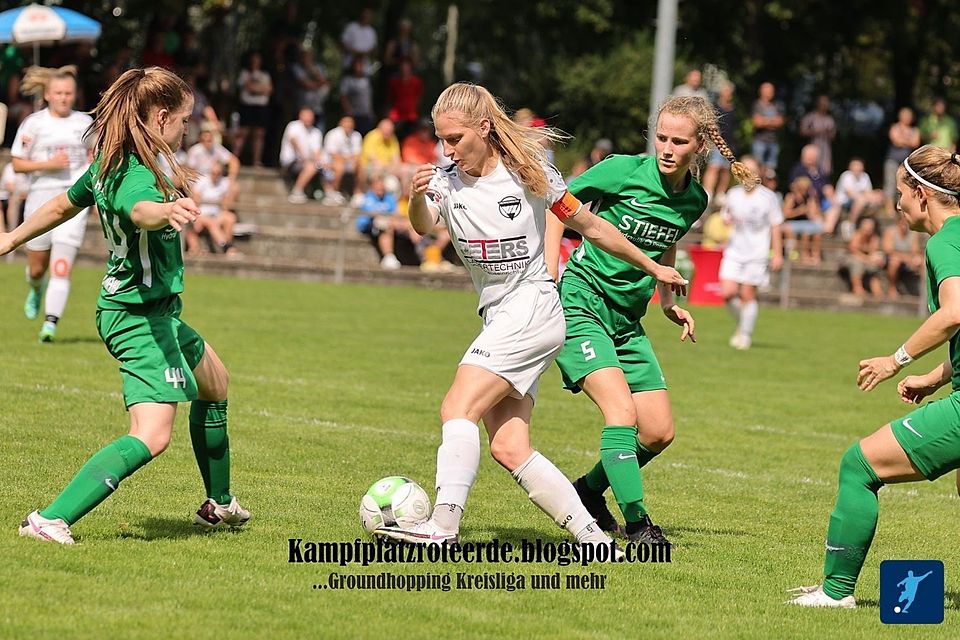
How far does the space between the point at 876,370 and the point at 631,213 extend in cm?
191

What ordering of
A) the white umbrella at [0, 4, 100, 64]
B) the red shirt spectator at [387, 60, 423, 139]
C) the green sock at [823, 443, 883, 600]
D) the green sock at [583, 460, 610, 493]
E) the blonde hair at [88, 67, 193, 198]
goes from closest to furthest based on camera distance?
the green sock at [823, 443, 883, 600], the blonde hair at [88, 67, 193, 198], the green sock at [583, 460, 610, 493], the white umbrella at [0, 4, 100, 64], the red shirt spectator at [387, 60, 423, 139]

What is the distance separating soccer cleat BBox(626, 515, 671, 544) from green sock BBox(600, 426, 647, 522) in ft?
0.24

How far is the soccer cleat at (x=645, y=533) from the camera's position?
6.68 metres

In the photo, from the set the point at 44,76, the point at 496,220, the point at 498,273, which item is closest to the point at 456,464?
the point at 498,273

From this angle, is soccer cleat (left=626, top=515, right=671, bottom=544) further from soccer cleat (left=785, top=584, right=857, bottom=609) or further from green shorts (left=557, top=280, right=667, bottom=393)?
soccer cleat (left=785, top=584, right=857, bottom=609)

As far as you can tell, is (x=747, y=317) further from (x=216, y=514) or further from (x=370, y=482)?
(x=216, y=514)

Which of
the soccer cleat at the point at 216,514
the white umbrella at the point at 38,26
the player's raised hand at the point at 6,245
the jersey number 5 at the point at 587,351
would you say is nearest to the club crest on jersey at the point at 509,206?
the jersey number 5 at the point at 587,351

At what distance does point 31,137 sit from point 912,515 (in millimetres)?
8687

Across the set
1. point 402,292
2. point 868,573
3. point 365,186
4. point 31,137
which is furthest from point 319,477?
point 365,186

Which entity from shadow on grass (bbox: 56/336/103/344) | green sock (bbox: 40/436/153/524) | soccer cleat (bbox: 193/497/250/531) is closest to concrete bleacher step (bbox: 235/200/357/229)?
shadow on grass (bbox: 56/336/103/344)

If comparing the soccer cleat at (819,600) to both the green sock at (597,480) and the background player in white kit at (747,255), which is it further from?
the background player in white kit at (747,255)

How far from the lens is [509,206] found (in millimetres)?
5961

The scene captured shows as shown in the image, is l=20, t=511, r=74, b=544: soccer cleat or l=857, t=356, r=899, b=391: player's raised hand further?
l=20, t=511, r=74, b=544: soccer cleat

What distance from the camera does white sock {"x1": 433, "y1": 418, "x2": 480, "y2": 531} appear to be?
5859 mm
